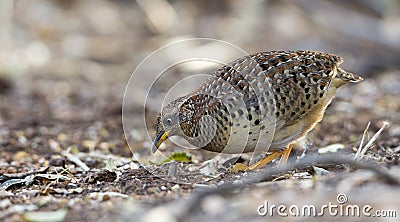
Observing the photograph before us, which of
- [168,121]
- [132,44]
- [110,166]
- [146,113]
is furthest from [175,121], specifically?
[132,44]

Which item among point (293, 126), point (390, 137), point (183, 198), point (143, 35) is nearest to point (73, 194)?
point (183, 198)

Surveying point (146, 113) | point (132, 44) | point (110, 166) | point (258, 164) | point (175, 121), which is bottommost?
point (258, 164)

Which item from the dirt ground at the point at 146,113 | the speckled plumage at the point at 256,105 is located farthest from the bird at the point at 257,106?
the dirt ground at the point at 146,113

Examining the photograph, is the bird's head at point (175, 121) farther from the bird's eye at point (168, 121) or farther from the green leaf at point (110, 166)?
the green leaf at point (110, 166)

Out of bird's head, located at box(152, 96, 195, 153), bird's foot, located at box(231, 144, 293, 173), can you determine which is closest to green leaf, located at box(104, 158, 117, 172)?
bird's head, located at box(152, 96, 195, 153)

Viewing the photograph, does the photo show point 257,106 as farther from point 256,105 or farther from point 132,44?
point 132,44

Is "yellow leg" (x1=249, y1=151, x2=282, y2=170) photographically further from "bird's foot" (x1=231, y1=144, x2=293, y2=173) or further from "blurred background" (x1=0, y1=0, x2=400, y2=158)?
"blurred background" (x1=0, y1=0, x2=400, y2=158)
